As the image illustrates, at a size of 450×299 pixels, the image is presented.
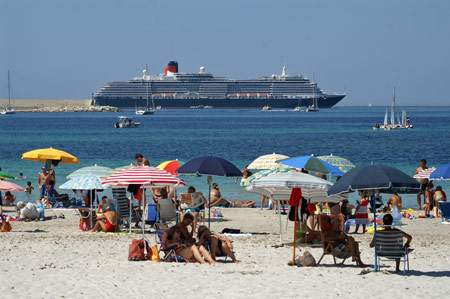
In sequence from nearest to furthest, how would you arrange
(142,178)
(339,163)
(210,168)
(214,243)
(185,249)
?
(185,249) < (214,243) < (142,178) < (210,168) < (339,163)

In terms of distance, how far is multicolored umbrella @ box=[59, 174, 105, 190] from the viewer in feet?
44.7

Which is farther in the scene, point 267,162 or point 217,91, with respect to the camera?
point 217,91

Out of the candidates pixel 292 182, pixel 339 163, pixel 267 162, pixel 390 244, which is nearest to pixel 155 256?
pixel 292 182

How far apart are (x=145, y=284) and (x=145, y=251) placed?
5.51ft

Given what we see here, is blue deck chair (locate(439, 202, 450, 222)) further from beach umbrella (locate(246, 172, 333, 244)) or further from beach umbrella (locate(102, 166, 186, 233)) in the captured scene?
beach umbrella (locate(102, 166, 186, 233))

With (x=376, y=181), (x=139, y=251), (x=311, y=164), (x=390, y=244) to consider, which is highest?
(x=376, y=181)

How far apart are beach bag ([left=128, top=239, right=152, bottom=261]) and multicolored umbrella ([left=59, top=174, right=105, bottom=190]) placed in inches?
153

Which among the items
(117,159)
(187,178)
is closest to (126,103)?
(117,159)

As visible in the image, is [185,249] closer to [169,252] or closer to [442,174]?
[169,252]

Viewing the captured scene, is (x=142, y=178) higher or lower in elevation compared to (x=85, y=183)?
higher

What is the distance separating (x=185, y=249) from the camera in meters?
9.63

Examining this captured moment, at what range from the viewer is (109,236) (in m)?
12.1

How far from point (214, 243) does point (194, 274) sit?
40.0 inches

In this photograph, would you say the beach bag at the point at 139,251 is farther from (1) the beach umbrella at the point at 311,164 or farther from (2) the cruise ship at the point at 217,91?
(2) the cruise ship at the point at 217,91
